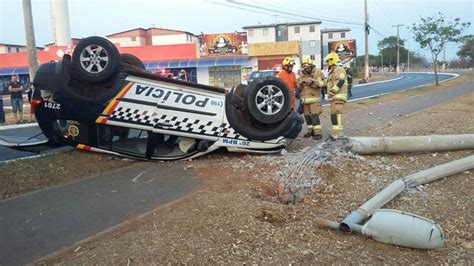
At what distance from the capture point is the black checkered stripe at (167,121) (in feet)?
21.8

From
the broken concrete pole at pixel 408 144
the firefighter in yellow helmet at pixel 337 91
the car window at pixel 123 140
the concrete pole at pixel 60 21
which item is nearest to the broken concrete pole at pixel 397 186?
the broken concrete pole at pixel 408 144

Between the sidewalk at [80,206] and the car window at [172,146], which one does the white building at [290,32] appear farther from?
the sidewalk at [80,206]

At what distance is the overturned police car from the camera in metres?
6.61

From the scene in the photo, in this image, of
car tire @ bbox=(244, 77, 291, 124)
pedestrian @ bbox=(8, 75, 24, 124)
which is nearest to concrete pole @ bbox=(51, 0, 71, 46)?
pedestrian @ bbox=(8, 75, 24, 124)

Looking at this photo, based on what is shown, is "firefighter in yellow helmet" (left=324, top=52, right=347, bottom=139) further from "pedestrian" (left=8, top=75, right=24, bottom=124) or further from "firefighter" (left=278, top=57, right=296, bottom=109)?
"pedestrian" (left=8, top=75, right=24, bottom=124)

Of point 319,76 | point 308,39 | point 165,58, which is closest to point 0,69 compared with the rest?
point 165,58

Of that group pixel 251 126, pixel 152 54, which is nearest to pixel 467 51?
pixel 152 54

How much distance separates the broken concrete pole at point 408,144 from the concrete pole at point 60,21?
34944mm

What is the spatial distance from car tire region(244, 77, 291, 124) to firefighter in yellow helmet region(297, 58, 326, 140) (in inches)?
77.3

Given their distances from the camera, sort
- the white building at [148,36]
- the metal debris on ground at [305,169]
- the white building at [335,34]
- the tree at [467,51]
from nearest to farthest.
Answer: the metal debris on ground at [305,169] → the white building at [148,36] → the tree at [467,51] → the white building at [335,34]

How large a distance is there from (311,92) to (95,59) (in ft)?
13.9

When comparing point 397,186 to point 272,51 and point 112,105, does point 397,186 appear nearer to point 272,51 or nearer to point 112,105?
point 112,105

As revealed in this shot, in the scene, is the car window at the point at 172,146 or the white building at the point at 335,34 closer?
the car window at the point at 172,146

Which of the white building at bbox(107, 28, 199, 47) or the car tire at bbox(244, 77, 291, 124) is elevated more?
the white building at bbox(107, 28, 199, 47)
